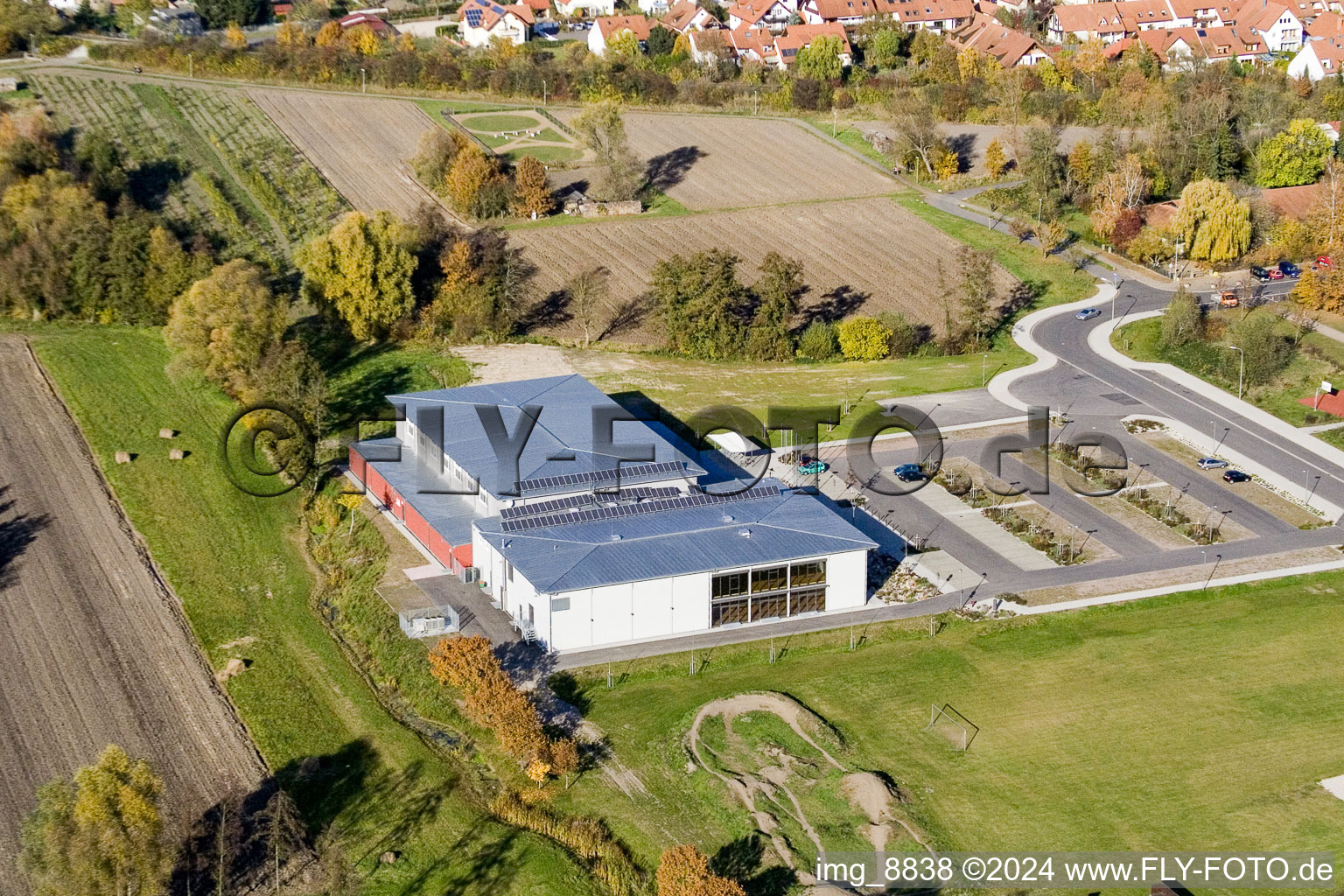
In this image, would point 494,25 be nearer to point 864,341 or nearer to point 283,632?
point 864,341

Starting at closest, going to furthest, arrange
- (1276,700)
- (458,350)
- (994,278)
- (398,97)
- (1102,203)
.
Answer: (1276,700), (458,350), (994,278), (1102,203), (398,97)

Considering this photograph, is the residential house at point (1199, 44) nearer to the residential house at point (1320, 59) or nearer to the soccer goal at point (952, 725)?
the residential house at point (1320, 59)

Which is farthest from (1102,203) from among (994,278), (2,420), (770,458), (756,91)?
(2,420)

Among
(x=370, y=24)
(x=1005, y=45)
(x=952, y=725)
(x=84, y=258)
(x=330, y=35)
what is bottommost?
(x=952, y=725)

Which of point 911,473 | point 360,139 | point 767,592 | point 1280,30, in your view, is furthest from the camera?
point 1280,30

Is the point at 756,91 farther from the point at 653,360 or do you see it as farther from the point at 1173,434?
the point at 1173,434

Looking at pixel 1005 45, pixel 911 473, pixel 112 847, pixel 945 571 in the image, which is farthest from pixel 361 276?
pixel 1005 45

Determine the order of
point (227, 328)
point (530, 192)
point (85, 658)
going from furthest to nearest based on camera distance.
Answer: point (530, 192) → point (227, 328) → point (85, 658)

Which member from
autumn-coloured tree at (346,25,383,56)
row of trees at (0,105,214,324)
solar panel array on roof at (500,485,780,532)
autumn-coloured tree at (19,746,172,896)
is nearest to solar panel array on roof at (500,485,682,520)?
solar panel array on roof at (500,485,780,532)
